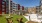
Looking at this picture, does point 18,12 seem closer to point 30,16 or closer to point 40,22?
point 30,16

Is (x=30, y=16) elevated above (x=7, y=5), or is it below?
below

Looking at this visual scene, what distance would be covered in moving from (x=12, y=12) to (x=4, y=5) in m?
0.13

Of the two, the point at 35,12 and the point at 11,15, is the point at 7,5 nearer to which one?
the point at 11,15

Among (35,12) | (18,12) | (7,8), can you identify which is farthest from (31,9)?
(7,8)

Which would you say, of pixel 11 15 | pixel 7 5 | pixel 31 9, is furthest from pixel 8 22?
pixel 31 9

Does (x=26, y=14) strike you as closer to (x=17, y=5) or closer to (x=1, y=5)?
(x=17, y=5)

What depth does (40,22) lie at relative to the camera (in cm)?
142

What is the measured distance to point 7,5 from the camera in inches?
55.6

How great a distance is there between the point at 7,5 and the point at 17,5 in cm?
13

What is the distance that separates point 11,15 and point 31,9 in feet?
0.87

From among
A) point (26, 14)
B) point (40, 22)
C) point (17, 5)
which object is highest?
point (17, 5)

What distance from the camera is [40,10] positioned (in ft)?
4.62

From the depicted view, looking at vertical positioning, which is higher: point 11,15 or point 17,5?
point 17,5

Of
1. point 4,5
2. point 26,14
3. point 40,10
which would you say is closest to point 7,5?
point 4,5
